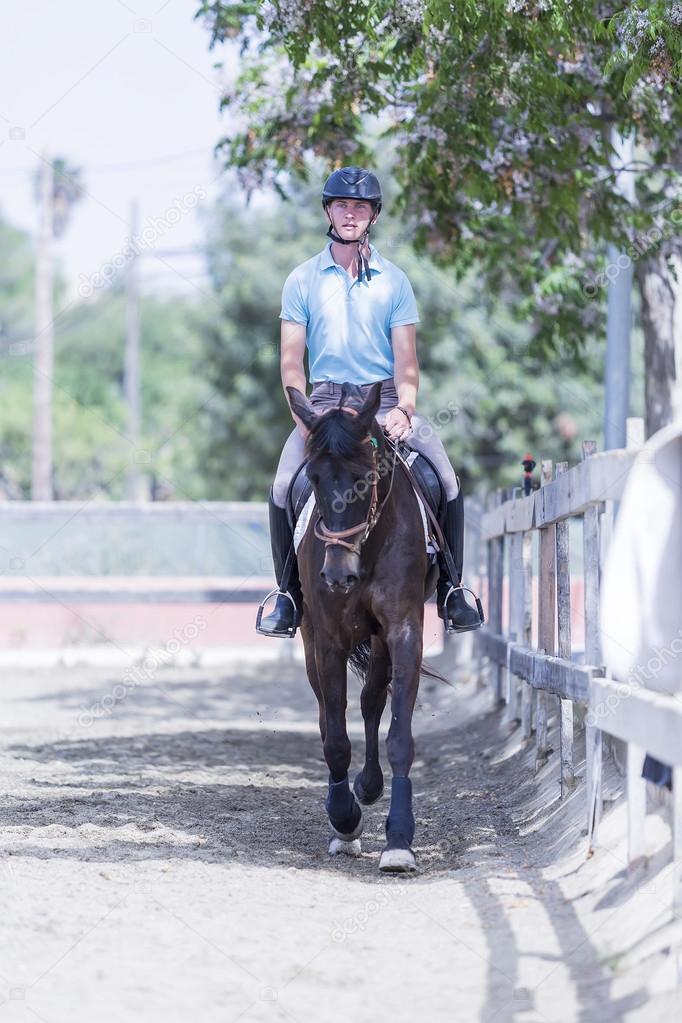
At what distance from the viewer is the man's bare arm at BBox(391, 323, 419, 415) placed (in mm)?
6984

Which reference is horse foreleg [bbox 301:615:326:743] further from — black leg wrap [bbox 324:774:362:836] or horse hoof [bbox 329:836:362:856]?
horse hoof [bbox 329:836:362:856]

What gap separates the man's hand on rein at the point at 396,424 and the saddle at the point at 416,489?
228 mm

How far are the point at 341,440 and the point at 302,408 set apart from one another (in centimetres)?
31

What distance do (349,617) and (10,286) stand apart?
8280 cm

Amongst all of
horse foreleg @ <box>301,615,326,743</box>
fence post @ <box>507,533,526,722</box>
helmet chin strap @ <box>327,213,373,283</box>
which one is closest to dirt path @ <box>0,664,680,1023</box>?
horse foreleg @ <box>301,615,326,743</box>

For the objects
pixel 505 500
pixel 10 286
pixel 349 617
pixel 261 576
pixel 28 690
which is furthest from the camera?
pixel 10 286

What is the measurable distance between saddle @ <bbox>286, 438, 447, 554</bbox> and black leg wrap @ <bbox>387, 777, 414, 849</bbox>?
4.14ft

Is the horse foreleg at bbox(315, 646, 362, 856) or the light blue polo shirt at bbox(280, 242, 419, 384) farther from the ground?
the light blue polo shirt at bbox(280, 242, 419, 384)

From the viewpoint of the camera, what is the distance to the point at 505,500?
11.2 m

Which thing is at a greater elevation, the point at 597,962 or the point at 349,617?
the point at 349,617

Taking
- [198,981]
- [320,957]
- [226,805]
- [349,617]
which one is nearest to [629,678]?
[320,957]

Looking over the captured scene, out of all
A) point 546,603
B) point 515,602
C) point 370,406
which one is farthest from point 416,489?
point 515,602

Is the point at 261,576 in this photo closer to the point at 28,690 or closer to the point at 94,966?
the point at 28,690

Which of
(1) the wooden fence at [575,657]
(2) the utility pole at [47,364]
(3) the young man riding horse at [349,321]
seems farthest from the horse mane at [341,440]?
(2) the utility pole at [47,364]
